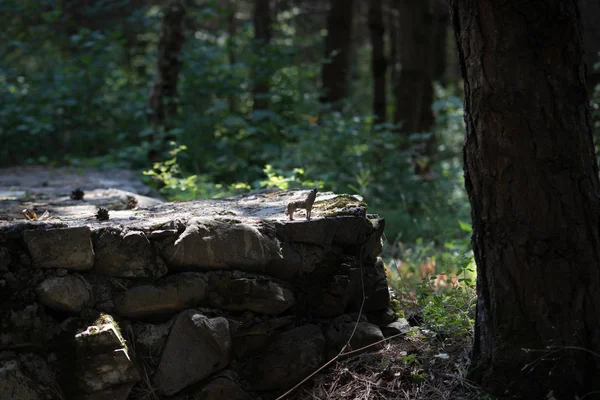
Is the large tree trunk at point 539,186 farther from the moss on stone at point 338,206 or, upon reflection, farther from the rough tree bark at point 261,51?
the rough tree bark at point 261,51

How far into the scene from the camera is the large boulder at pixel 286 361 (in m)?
3.59

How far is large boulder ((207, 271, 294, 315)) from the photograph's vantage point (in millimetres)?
3566

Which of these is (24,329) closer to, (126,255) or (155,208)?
(126,255)

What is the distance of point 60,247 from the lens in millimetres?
3273

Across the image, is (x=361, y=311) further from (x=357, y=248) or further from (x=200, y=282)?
(x=200, y=282)

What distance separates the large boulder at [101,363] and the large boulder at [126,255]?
288 mm

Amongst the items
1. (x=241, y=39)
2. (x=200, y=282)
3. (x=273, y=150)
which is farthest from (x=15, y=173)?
(x=200, y=282)

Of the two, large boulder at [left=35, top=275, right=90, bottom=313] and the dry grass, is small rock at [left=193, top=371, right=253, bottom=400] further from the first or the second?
large boulder at [left=35, top=275, right=90, bottom=313]

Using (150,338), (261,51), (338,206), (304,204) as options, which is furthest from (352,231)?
(261,51)

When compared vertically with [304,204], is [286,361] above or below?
below

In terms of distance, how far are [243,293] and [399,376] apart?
96 cm

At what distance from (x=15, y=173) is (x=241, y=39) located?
541 cm

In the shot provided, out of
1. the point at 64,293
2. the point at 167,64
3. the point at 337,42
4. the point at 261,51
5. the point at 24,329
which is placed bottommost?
the point at 24,329

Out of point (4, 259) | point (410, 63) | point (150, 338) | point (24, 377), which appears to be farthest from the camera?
point (410, 63)
